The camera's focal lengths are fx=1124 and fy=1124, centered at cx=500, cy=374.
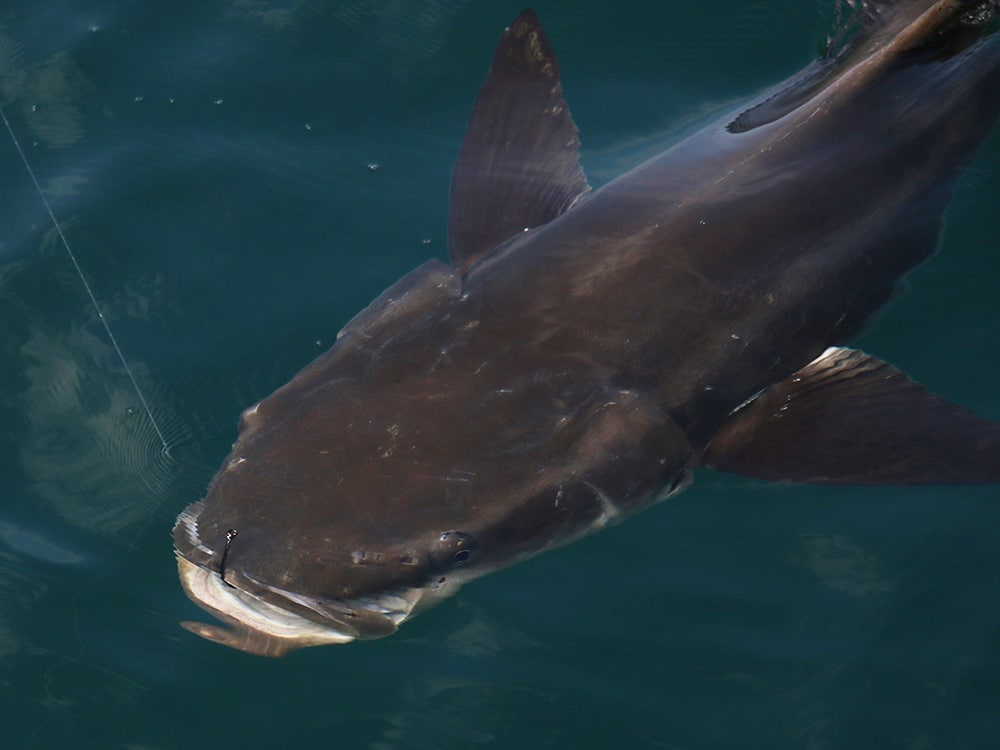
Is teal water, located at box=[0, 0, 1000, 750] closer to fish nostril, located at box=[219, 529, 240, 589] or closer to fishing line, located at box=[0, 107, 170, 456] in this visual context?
fishing line, located at box=[0, 107, 170, 456]

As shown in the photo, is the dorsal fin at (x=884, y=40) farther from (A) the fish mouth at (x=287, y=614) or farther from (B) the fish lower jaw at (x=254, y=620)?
(B) the fish lower jaw at (x=254, y=620)

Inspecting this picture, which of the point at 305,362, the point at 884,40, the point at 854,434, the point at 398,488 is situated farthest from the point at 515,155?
the point at 398,488

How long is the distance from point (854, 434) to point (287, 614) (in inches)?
99.7

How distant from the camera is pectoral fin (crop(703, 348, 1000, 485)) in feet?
15.6

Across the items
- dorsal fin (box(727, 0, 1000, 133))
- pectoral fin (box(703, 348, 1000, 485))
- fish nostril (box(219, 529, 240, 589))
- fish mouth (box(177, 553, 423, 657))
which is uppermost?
dorsal fin (box(727, 0, 1000, 133))

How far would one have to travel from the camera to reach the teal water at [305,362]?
5227mm

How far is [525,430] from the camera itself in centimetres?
433

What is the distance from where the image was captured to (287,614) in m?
3.98

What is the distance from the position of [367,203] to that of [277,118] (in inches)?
37.8

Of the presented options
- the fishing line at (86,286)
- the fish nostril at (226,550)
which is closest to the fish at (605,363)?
the fish nostril at (226,550)

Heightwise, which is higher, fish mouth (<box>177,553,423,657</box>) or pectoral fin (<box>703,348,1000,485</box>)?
fish mouth (<box>177,553,423,657</box>)

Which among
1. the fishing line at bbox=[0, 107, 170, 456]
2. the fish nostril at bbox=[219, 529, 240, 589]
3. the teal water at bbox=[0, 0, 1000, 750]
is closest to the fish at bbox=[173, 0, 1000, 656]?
the fish nostril at bbox=[219, 529, 240, 589]

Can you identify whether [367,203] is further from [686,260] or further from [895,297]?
[895,297]

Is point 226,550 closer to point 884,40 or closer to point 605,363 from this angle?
point 605,363
